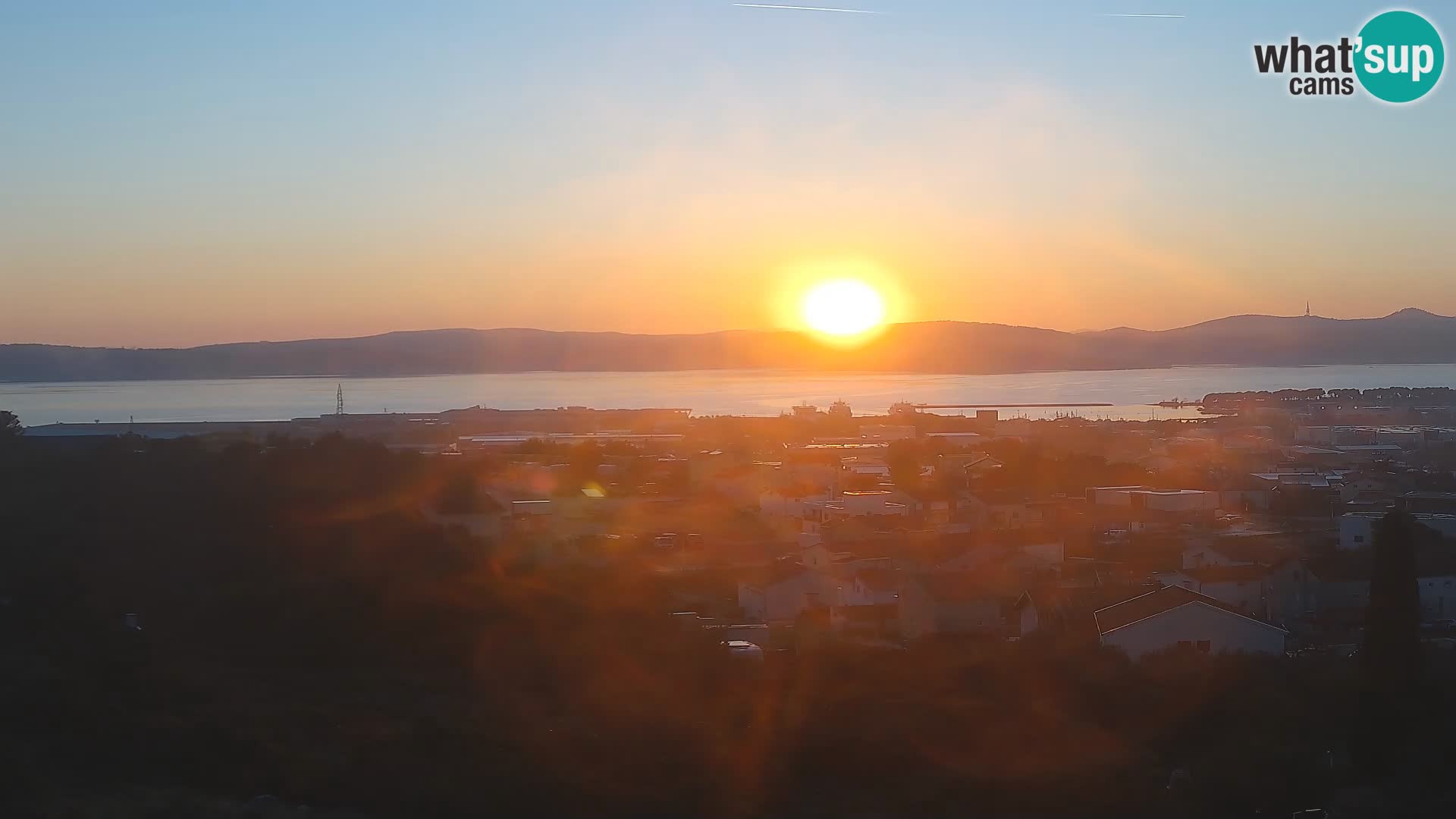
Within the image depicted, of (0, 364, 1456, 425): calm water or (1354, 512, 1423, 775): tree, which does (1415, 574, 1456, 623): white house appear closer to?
(1354, 512, 1423, 775): tree

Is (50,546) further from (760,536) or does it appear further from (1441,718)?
(1441,718)

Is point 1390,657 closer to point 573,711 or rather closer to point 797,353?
point 573,711

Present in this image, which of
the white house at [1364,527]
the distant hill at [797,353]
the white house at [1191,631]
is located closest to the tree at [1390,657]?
the white house at [1191,631]

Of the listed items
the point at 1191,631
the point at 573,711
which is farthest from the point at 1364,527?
the point at 573,711

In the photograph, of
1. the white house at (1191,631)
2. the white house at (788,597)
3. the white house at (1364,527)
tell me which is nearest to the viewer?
the white house at (1191,631)

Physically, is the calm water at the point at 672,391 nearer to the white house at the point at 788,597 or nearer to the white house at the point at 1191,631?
the white house at the point at 788,597
